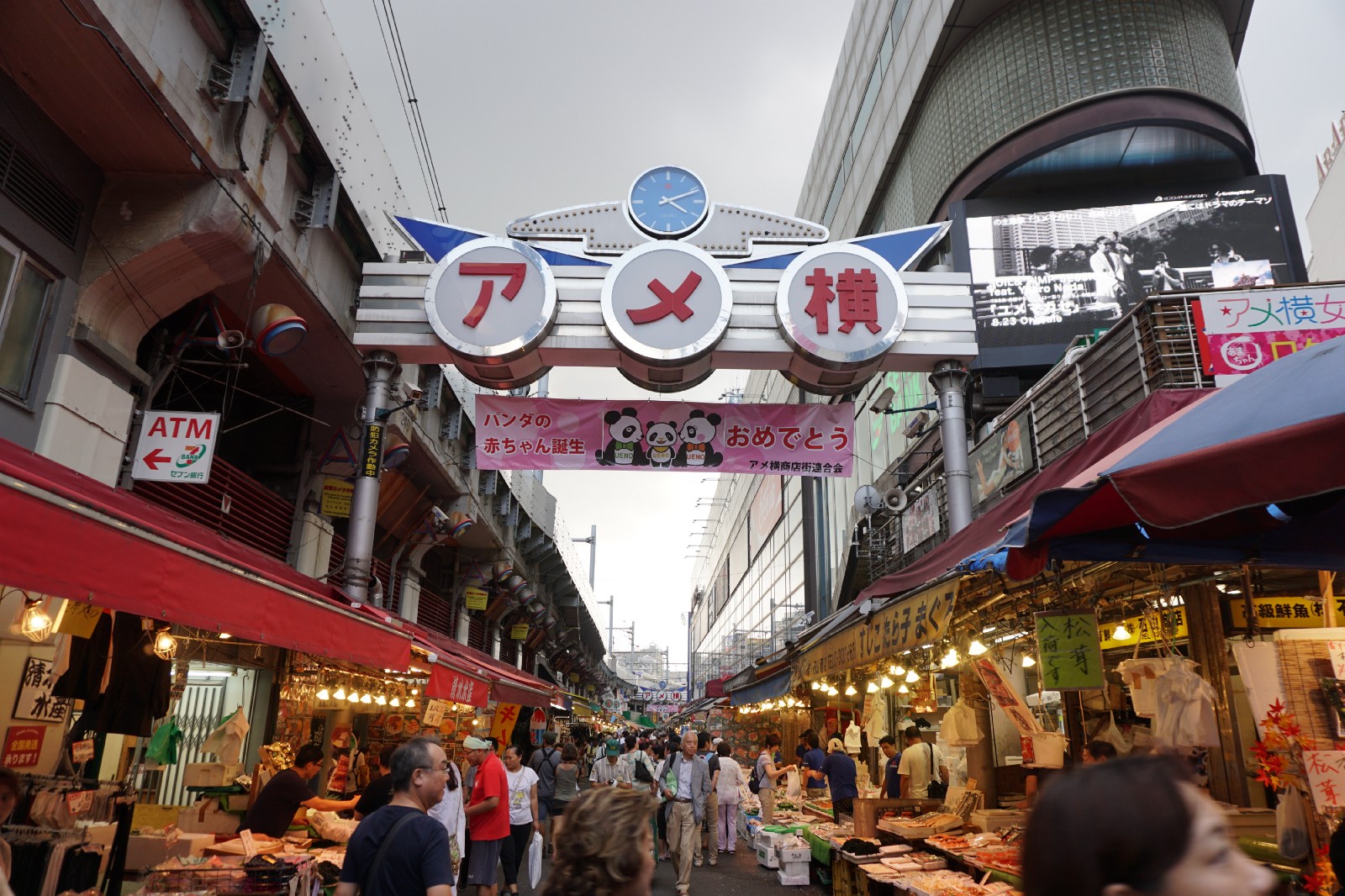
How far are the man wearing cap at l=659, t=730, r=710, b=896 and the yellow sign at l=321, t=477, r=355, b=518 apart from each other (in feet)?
22.2

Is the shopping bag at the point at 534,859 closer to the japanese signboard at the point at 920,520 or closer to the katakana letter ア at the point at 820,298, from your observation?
the katakana letter ア at the point at 820,298

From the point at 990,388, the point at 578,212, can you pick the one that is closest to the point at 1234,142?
the point at 990,388

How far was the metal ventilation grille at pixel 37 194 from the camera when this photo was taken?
7285 millimetres

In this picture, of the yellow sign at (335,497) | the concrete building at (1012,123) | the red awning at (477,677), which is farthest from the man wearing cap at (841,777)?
the yellow sign at (335,497)

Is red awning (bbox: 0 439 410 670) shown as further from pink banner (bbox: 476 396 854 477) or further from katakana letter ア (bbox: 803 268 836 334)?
katakana letter ア (bbox: 803 268 836 334)

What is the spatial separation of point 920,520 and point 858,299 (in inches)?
224

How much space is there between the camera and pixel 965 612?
28.6ft

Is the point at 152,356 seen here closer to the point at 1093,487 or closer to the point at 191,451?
the point at 191,451

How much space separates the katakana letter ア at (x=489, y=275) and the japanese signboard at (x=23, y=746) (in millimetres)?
7087

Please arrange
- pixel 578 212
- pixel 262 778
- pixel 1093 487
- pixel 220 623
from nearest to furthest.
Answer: pixel 1093 487 → pixel 220 623 → pixel 262 778 → pixel 578 212

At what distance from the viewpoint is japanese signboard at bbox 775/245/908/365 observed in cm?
1208

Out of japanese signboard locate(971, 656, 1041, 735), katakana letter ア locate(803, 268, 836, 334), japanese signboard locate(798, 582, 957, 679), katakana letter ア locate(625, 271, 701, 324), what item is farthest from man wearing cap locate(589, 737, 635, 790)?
katakana letter ア locate(803, 268, 836, 334)

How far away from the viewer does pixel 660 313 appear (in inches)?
485

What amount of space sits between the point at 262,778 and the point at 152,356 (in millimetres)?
5893
